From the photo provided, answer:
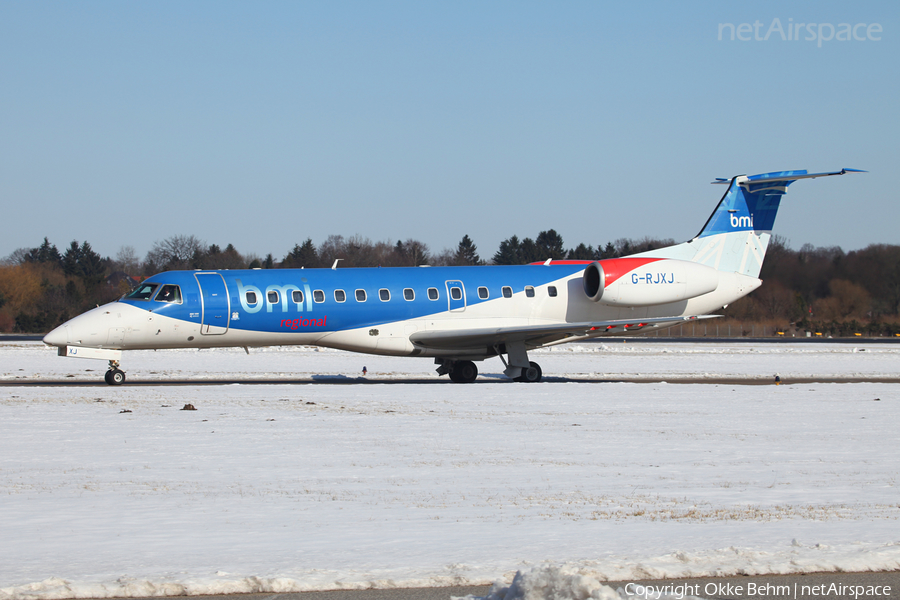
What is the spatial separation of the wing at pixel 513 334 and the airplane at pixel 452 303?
0.03 meters

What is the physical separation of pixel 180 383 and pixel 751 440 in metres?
16.1

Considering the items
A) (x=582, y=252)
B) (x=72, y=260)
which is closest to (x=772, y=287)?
(x=582, y=252)

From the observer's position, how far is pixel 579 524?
7348 mm

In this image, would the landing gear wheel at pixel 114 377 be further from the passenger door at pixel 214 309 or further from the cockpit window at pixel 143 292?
the passenger door at pixel 214 309

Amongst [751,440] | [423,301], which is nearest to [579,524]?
[751,440]

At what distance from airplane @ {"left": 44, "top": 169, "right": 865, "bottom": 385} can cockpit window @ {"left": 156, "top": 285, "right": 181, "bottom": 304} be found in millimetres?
26

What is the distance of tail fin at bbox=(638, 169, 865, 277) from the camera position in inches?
1063

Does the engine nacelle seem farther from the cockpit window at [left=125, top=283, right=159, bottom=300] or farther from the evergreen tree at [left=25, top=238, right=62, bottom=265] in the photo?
the evergreen tree at [left=25, top=238, right=62, bottom=265]

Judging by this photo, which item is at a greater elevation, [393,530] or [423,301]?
[423,301]

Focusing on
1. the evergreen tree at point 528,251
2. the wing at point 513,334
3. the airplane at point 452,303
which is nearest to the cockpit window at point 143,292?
the airplane at point 452,303

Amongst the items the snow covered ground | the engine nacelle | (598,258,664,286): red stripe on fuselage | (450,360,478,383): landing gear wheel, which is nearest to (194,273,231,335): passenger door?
the snow covered ground

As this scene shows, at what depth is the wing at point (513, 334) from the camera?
23594 mm

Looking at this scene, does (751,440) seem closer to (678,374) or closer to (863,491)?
(863,491)

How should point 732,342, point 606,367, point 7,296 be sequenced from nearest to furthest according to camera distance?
1. point 606,367
2. point 732,342
3. point 7,296
